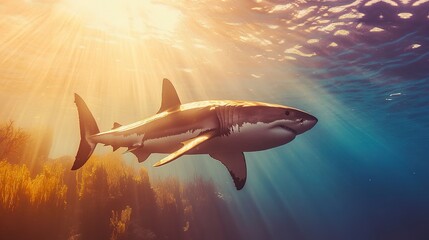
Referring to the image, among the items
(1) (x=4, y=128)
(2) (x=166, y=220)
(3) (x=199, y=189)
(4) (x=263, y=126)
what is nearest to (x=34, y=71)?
(1) (x=4, y=128)

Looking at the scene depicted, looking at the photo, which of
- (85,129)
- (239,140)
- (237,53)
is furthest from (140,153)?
(237,53)

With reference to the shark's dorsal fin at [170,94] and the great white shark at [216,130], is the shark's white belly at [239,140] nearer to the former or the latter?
the great white shark at [216,130]

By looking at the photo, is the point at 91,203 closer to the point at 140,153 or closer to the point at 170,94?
the point at 140,153

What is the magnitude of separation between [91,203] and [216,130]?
862cm

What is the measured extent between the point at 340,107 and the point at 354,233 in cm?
2434

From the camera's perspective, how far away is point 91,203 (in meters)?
11.0

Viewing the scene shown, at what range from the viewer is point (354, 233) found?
44625 mm

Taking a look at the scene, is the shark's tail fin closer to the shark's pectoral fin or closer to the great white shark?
the great white shark

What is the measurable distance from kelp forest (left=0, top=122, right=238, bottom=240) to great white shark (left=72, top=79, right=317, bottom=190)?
351cm

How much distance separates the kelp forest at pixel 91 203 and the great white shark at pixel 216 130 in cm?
351

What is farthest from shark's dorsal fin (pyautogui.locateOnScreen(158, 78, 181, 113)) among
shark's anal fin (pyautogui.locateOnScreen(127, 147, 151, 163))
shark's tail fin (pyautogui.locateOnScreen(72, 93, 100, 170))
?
shark's tail fin (pyautogui.locateOnScreen(72, 93, 100, 170))

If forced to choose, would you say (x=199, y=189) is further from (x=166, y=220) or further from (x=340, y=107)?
(x=340, y=107)

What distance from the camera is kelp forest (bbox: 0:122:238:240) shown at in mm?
8172

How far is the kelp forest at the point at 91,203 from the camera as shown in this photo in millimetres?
8172
